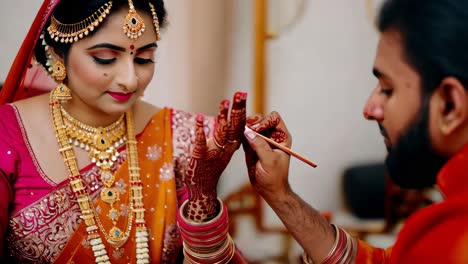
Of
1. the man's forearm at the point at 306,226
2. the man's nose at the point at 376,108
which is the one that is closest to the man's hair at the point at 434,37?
the man's nose at the point at 376,108

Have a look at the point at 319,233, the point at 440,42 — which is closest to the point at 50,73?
the point at 319,233

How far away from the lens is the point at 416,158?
46.5 inches

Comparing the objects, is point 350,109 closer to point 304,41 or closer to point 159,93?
point 304,41

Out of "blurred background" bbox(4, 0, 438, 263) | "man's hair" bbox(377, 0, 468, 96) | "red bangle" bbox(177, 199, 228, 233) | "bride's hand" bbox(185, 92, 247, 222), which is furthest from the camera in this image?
"blurred background" bbox(4, 0, 438, 263)

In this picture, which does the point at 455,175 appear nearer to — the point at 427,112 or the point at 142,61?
the point at 427,112

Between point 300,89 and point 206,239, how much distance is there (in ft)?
5.50

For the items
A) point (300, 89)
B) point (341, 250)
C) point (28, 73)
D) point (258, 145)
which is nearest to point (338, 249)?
point (341, 250)

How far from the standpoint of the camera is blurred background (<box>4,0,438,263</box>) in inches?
111

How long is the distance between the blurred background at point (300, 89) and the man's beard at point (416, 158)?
1537mm

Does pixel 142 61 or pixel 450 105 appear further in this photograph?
pixel 142 61

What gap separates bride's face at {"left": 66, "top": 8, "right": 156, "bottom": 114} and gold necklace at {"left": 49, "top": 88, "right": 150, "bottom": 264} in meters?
0.09

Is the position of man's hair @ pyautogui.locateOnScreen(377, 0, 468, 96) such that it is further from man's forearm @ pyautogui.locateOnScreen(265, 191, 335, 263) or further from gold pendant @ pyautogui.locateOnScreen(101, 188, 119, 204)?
gold pendant @ pyautogui.locateOnScreen(101, 188, 119, 204)

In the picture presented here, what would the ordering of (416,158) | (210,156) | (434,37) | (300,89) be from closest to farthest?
(434,37)
(416,158)
(210,156)
(300,89)

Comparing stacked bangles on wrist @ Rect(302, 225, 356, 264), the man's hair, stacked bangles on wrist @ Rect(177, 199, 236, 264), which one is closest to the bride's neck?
stacked bangles on wrist @ Rect(177, 199, 236, 264)
